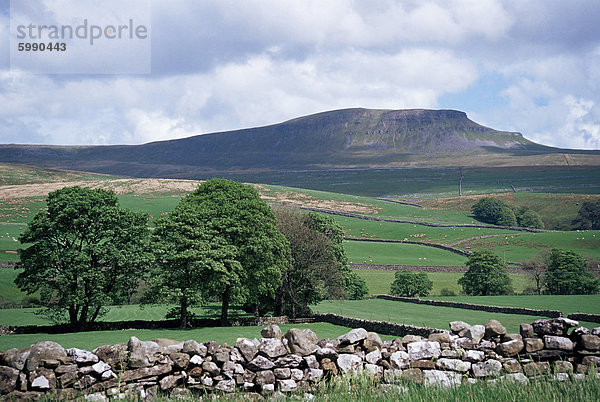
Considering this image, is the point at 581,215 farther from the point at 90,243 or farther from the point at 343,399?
the point at 343,399

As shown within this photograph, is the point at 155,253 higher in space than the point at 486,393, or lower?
lower

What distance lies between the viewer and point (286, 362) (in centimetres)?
998

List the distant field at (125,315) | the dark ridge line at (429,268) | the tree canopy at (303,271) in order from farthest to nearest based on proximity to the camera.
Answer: the dark ridge line at (429,268) → the tree canopy at (303,271) → the distant field at (125,315)

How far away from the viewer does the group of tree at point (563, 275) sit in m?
64.9

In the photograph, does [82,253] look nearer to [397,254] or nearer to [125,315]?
[125,315]

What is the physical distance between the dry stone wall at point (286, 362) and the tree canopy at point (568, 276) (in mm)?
61960

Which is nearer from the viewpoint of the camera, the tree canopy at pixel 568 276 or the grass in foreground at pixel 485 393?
the grass in foreground at pixel 485 393

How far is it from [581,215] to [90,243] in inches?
5419

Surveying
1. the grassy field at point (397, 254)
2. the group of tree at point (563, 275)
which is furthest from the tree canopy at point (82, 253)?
the grassy field at point (397, 254)

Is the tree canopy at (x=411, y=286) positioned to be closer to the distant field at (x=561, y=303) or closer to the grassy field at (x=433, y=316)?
the grassy field at (x=433, y=316)

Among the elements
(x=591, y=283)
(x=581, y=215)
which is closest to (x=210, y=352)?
(x=591, y=283)

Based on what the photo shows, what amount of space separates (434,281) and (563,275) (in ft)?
59.2

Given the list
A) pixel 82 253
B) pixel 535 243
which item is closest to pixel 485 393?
pixel 82 253

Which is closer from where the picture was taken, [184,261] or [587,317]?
[587,317]
